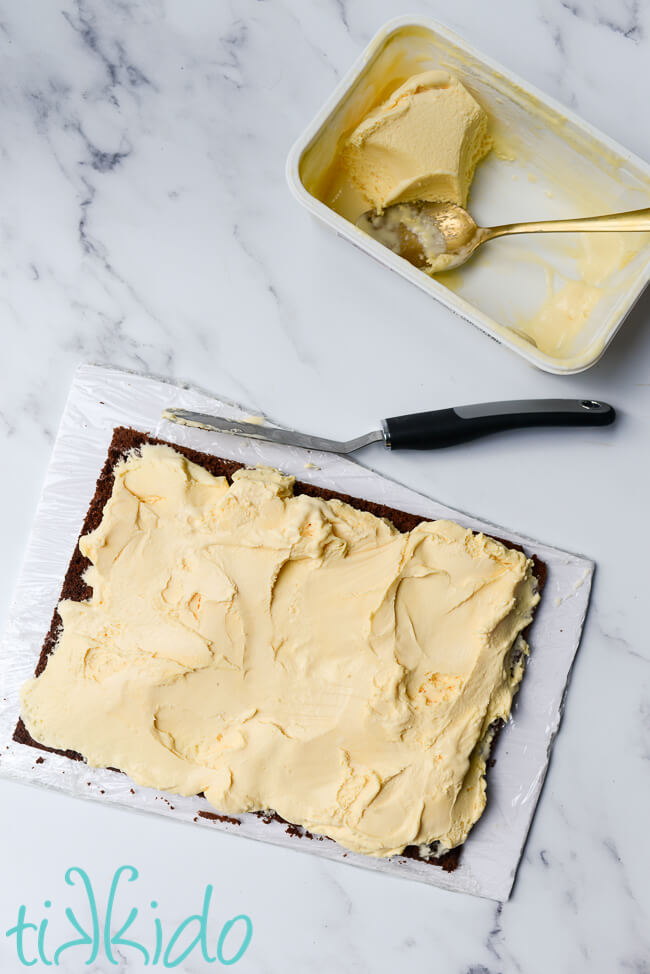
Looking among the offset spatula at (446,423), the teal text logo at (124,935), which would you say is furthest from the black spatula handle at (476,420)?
the teal text logo at (124,935)

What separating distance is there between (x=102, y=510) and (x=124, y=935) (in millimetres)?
1012

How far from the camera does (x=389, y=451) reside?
5.74 ft

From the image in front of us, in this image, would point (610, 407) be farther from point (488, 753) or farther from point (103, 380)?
point (103, 380)

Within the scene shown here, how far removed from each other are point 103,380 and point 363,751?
99 centimetres

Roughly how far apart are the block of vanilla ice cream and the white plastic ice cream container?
5 centimetres

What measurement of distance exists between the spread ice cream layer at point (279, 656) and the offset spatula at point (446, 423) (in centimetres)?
11

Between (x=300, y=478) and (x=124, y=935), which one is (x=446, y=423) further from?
(x=124, y=935)

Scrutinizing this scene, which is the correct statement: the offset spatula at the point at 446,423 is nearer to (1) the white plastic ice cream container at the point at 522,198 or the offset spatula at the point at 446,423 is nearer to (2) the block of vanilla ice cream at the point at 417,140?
(1) the white plastic ice cream container at the point at 522,198

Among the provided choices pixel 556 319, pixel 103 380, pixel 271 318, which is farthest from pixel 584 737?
pixel 103 380

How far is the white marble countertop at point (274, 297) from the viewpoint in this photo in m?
1.75

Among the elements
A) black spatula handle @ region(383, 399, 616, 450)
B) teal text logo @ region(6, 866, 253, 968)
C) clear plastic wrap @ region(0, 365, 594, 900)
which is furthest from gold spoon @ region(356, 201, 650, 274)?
teal text logo @ region(6, 866, 253, 968)

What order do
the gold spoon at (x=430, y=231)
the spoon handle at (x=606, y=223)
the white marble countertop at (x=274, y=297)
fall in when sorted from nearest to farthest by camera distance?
the spoon handle at (x=606, y=223) < the gold spoon at (x=430, y=231) < the white marble countertop at (x=274, y=297)

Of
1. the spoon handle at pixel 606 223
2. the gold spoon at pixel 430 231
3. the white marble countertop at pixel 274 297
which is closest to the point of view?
the spoon handle at pixel 606 223

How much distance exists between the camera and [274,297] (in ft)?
5.77
